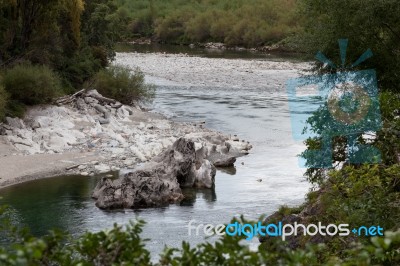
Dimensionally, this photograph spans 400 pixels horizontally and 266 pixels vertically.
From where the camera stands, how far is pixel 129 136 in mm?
26828

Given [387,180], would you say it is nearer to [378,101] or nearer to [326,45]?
[378,101]

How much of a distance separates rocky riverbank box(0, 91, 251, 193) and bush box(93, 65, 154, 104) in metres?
1.77

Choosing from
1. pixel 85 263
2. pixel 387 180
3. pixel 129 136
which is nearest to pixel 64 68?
pixel 129 136

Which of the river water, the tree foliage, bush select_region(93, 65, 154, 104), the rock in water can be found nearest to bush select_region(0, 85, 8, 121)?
Result: the river water

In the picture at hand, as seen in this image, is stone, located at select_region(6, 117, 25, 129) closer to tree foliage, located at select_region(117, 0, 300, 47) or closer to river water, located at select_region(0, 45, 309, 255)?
river water, located at select_region(0, 45, 309, 255)

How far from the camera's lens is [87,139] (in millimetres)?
25922

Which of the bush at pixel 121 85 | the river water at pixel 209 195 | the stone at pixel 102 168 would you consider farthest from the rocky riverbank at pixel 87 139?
the bush at pixel 121 85

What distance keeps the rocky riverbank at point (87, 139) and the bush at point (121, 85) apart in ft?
5.81

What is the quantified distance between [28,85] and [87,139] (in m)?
3.70

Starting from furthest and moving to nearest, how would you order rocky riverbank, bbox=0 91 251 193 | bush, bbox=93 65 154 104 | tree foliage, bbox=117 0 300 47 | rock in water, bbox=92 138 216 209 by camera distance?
1. tree foliage, bbox=117 0 300 47
2. bush, bbox=93 65 154 104
3. rocky riverbank, bbox=0 91 251 193
4. rock in water, bbox=92 138 216 209

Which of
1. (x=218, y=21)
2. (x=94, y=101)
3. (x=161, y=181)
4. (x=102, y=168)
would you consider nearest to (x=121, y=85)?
(x=94, y=101)

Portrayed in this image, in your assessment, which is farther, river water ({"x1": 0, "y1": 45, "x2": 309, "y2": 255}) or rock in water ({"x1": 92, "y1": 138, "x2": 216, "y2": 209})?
rock in water ({"x1": 92, "y1": 138, "x2": 216, "y2": 209})

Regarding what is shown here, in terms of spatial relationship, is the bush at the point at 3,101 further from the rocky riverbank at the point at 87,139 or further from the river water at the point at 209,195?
the river water at the point at 209,195

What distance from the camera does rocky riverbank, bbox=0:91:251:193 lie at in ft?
73.2
